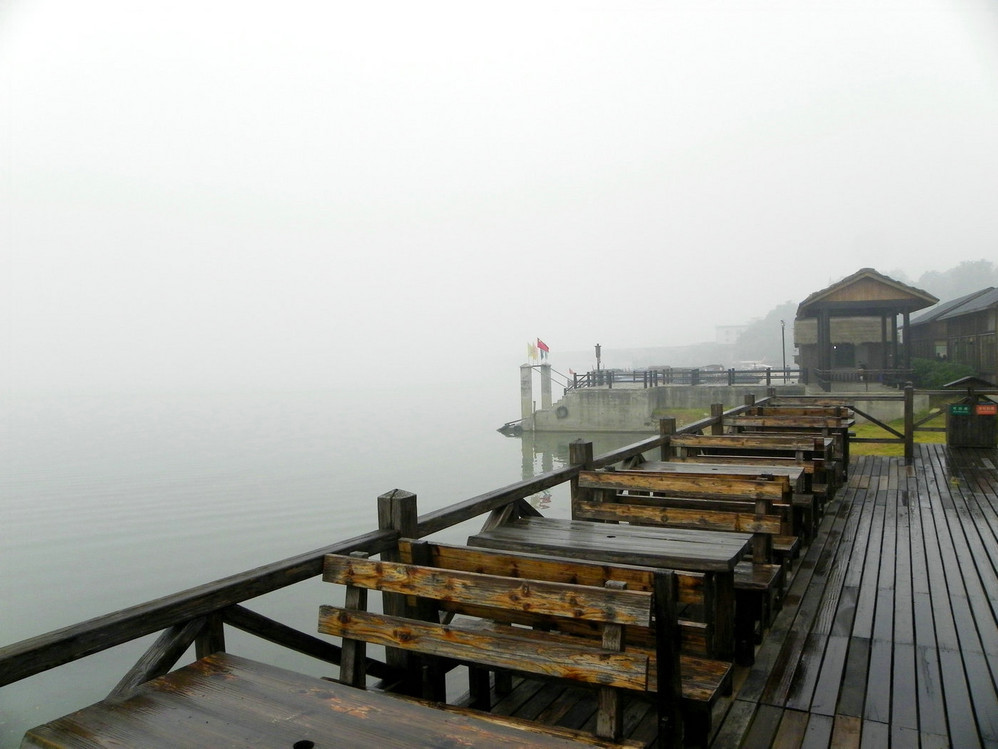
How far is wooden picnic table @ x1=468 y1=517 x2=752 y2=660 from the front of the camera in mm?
3713

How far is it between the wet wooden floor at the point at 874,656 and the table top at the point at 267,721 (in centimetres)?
166

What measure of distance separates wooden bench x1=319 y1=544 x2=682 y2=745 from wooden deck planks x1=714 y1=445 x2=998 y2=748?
101 cm

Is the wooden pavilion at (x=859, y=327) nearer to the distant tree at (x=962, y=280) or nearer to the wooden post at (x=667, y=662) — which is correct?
the wooden post at (x=667, y=662)

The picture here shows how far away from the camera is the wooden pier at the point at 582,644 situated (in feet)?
7.59

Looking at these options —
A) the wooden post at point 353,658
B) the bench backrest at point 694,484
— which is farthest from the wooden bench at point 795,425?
the wooden post at point 353,658

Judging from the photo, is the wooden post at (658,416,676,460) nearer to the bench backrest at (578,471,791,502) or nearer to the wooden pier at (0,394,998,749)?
the wooden pier at (0,394,998,749)

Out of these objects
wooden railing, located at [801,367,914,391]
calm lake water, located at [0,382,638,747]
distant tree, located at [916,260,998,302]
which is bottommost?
calm lake water, located at [0,382,638,747]

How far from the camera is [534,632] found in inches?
120

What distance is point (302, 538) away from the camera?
19953 millimetres

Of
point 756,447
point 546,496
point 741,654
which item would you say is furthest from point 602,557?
point 546,496

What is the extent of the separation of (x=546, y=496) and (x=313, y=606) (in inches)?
477

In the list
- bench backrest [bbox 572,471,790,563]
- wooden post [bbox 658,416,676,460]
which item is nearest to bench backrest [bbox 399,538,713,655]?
bench backrest [bbox 572,471,790,563]

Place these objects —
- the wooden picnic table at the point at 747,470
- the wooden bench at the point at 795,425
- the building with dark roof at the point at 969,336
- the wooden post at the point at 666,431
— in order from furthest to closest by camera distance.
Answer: the building with dark roof at the point at 969,336, the wooden bench at the point at 795,425, the wooden post at the point at 666,431, the wooden picnic table at the point at 747,470

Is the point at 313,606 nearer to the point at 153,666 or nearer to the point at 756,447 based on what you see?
the point at 756,447
